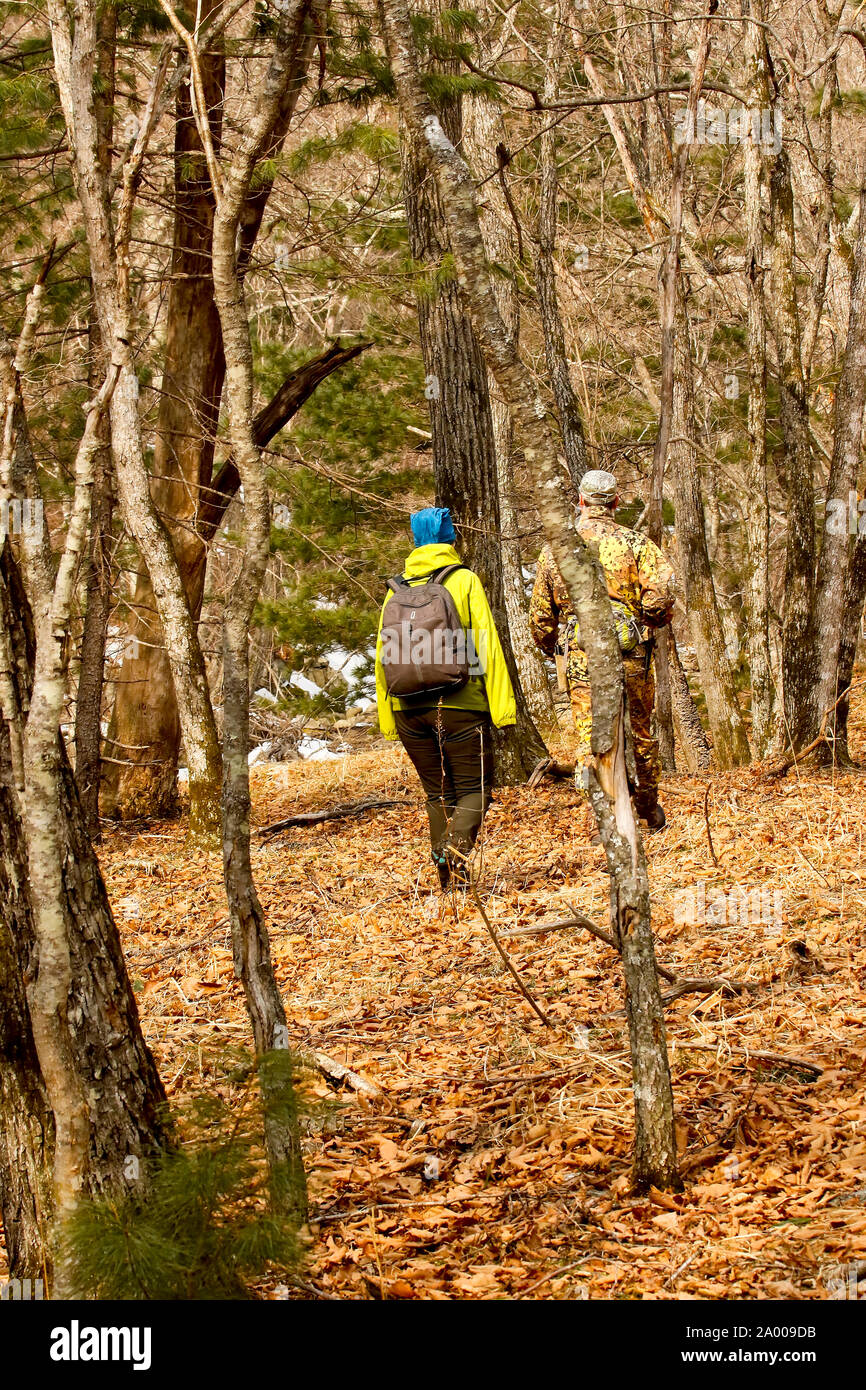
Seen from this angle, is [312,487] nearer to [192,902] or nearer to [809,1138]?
[192,902]

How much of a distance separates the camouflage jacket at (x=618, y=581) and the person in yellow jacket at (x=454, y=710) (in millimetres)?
474

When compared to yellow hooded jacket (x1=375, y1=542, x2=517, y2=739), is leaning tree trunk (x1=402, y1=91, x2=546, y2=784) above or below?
above

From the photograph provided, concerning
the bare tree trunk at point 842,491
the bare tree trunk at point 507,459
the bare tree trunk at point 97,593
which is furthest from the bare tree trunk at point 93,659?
the bare tree trunk at point 507,459

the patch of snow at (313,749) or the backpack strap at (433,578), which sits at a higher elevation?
the backpack strap at (433,578)

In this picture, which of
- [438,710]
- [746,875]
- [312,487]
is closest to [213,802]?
[438,710]

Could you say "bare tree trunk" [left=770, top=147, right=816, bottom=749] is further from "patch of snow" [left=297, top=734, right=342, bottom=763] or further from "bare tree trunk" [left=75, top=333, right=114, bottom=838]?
"patch of snow" [left=297, top=734, right=342, bottom=763]

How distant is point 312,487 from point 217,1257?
459 inches

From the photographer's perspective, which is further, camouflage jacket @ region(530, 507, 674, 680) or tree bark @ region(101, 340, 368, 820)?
tree bark @ region(101, 340, 368, 820)

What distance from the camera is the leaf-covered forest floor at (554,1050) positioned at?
10.2 ft

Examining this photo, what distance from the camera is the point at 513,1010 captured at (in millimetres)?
4918

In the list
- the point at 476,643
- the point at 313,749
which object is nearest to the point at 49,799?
the point at 476,643

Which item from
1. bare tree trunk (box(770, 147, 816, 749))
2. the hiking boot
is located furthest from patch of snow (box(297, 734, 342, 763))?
the hiking boot

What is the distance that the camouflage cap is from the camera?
21.7 feet

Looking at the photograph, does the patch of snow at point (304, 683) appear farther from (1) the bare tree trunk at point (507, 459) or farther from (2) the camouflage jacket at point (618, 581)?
(2) the camouflage jacket at point (618, 581)
